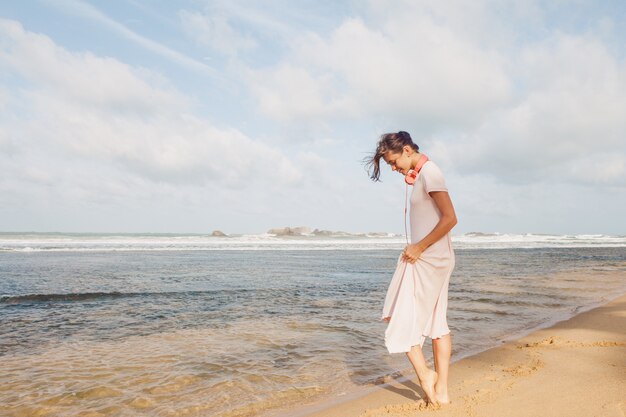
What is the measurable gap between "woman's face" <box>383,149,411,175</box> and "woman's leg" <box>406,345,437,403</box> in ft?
4.33

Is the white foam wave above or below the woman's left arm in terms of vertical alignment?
below

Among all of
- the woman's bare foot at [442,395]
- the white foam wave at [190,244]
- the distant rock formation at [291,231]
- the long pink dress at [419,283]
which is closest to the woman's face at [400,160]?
the long pink dress at [419,283]

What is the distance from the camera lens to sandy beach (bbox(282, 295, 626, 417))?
3123mm

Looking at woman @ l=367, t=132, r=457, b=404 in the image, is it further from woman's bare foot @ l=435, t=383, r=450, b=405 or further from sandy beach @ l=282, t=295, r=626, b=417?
sandy beach @ l=282, t=295, r=626, b=417

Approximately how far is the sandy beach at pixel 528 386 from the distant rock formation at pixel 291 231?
64.0 meters

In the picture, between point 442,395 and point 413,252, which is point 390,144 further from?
point 442,395

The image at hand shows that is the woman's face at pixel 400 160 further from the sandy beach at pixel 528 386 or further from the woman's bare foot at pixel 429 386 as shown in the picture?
the sandy beach at pixel 528 386

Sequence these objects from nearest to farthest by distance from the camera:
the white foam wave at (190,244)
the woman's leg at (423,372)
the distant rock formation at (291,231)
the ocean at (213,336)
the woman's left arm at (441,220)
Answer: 1. the woman's left arm at (441,220)
2. the woman's leg at (423,372)
3. the ocean at (213,336)
4. the white foam wave at (190,244)
5. the distant rock formation at (291,231)

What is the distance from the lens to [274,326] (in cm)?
680

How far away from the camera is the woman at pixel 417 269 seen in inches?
124

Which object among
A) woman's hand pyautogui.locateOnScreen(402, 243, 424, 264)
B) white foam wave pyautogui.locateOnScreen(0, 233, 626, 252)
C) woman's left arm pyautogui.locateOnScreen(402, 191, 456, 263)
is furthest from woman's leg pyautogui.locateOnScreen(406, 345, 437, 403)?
white foam wave pyautogui.locateOnScreen(0, 233, 626, 252)

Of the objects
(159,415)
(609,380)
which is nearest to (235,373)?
(159,415)

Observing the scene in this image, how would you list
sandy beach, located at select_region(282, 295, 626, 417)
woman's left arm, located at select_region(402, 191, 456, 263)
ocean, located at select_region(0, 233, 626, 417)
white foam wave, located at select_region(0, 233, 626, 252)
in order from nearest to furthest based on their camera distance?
woman's left arm, located at select_region(402, 191, 456, 263)
sandy beach, located at select_region(282, 295, 626, 417)
ocean, located at select_region(0, 233, 626, 417)
white foam wave, located at select_region(0, 233, 626, 252)

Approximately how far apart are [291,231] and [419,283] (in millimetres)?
67574
